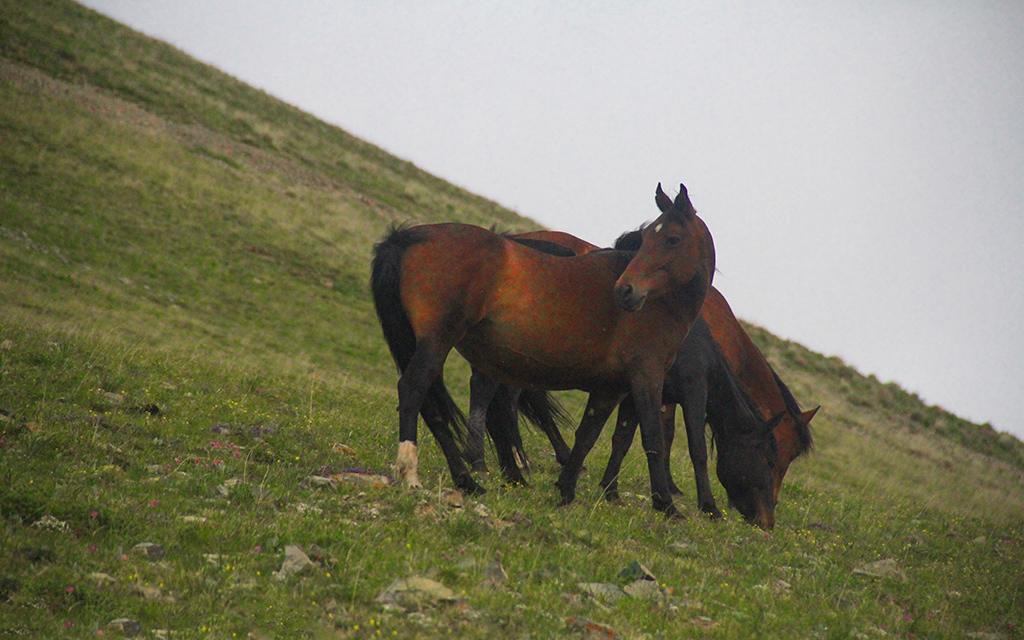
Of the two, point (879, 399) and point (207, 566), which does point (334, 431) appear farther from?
point (879, 399)

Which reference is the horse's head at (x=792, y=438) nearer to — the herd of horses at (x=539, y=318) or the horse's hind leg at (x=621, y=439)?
the herd of horses at (x=539, y=318)

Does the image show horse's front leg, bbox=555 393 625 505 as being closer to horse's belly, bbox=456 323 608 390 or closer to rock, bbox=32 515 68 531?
horse's belly, bbox=456 323 608 390

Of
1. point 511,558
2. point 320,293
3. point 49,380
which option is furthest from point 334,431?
point 320,293

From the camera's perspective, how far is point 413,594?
192 inches

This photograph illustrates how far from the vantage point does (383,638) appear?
4.39 metres

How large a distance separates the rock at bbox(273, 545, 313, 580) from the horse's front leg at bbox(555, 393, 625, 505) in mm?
3441

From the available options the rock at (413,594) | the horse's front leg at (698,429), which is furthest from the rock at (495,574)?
the horse's front leg at (698,429)

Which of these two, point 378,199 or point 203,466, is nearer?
point 203,466

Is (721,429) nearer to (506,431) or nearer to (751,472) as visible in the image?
(751,472)

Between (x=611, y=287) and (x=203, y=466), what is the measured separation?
13.1 ft

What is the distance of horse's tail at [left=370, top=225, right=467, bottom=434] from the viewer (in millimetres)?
7457

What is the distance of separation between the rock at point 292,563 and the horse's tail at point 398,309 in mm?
2583

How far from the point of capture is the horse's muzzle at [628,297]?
7414mm

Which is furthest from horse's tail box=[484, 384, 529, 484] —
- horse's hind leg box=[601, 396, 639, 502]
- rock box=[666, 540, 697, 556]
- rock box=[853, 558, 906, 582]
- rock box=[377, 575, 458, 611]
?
rock box=[377, 575, 458, 611]
